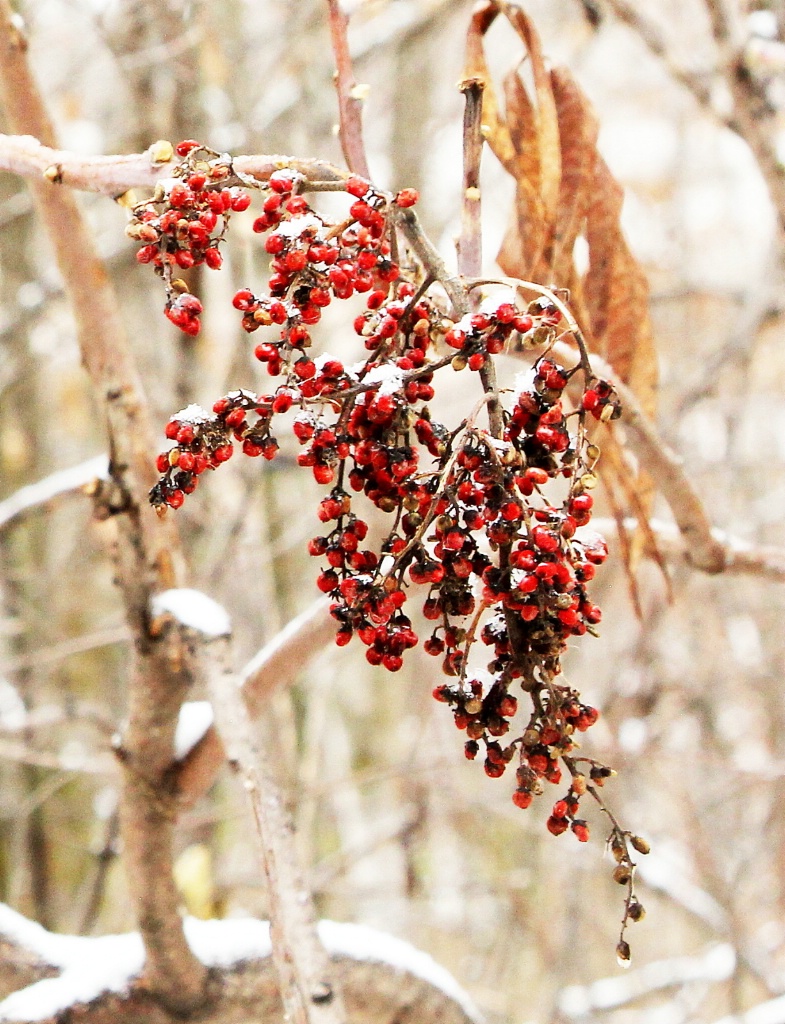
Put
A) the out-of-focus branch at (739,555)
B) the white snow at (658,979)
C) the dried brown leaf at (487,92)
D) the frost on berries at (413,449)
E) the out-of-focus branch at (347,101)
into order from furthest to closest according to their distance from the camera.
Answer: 1. the white snow at (658,979)
2. the out-of-focus branch at (739,555)
3. the dried brown leaf at (487,92)
4. the out-of-focus branch at (347,101)
5. the frost on berries at (413,449)

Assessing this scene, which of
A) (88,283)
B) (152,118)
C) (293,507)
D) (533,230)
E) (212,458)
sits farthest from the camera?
(293,507)

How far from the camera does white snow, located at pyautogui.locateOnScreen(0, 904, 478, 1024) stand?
4.25 feet

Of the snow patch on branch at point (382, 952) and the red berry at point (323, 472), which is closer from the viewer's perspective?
the red berry at point (323, 472)

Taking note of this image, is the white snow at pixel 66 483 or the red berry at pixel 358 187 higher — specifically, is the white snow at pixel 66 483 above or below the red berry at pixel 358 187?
above

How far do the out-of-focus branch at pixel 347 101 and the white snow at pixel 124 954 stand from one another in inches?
35.1

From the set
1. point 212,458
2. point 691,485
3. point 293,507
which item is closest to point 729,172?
point 293,507

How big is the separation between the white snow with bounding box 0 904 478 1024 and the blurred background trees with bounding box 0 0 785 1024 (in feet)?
1.58

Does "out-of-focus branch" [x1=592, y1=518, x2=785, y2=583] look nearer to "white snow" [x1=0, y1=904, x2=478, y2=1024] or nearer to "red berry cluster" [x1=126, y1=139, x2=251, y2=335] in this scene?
"white snow" [x1=0, y1=904, x2=478, y2=1024]

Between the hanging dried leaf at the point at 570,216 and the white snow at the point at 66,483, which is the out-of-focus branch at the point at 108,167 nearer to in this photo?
the hanging dried leaf at the point at 570,216

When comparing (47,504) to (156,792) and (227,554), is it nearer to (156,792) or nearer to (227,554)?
(156,792)

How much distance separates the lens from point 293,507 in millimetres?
3936

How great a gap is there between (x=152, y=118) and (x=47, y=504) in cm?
194

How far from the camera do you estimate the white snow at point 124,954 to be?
1.30m

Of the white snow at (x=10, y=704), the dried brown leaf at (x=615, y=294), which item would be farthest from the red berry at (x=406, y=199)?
the white snow at (x=10, y=704)
